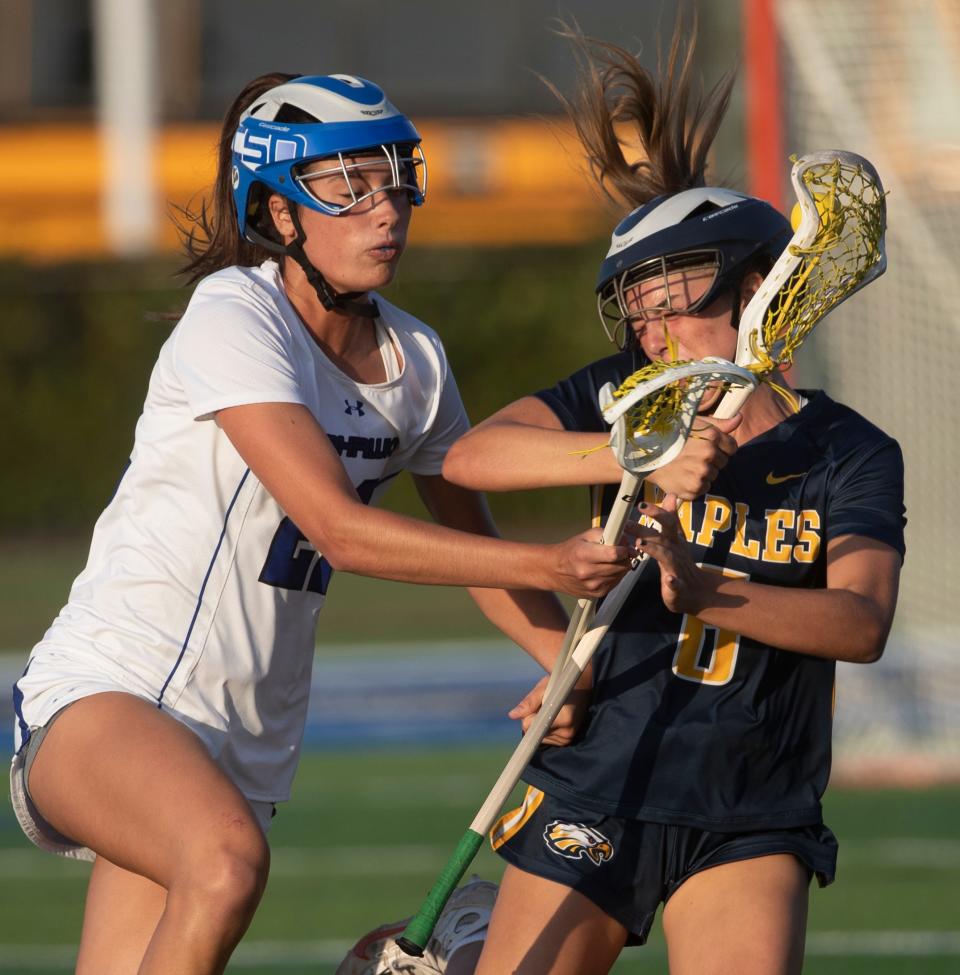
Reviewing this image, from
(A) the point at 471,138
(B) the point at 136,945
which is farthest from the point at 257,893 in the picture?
(A) the point at 471,138

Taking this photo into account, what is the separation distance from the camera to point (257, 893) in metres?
3.36

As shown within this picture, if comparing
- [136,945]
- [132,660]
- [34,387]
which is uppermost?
[132,660]

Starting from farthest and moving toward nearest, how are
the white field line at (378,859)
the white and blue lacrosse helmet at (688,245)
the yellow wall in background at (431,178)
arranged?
the yellow wall in background at (431,178) < the white field line at (378,859) < the white and blue lacrosse helmet at (688,245)

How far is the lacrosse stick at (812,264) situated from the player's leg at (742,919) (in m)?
0.50

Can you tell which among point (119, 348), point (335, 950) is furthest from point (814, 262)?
point (119, 348)

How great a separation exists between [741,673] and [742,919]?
468 mm

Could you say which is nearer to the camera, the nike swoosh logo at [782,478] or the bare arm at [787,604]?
the bare arm at [787,604]

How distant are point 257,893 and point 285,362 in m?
→ 1.01

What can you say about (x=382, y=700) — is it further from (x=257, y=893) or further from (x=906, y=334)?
(x=257, y=893)

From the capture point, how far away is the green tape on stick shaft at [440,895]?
359cm

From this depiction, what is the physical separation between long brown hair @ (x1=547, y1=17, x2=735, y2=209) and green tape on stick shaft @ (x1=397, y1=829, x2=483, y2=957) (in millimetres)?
1506

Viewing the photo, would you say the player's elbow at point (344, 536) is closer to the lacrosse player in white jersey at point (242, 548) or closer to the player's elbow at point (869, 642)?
the lacrosse player in white jersey at point (242, 548)

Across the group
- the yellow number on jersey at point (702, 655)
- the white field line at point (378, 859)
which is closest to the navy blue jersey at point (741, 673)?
the yellow number on jersey at point (702, 655)

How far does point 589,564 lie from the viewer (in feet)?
10.7
